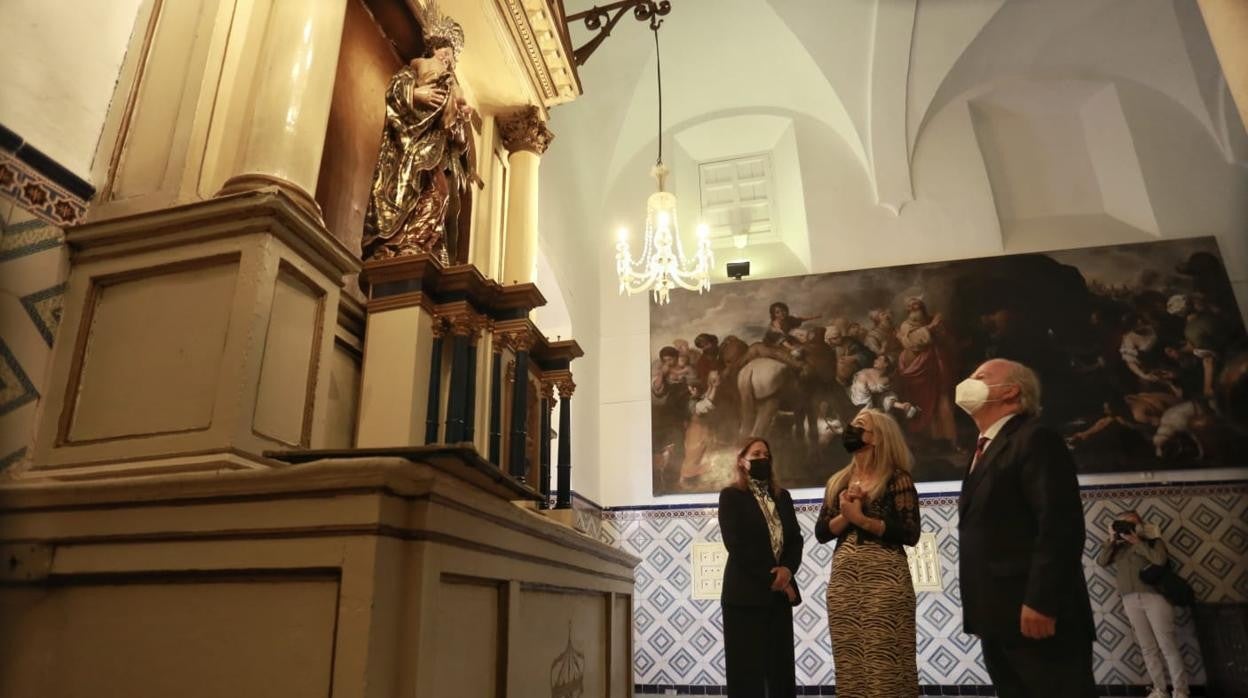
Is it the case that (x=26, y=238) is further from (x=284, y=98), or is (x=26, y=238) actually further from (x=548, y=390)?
(x=548, y=390)

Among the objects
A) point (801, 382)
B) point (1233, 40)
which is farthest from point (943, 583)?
point (1233, 40)

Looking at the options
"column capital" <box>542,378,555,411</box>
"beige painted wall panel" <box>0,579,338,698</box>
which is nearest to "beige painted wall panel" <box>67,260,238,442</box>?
"beige painted wall panel" <box>0,579,338,698</box>

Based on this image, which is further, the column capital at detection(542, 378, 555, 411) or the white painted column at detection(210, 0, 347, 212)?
the column capital at detection(542, 378, 555, 411)

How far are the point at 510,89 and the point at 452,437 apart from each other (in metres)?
Result: 2.26

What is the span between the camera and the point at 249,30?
2527 millimetres

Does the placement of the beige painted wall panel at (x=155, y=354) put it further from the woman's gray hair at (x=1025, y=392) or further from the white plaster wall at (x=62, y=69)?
the woman's gray hair at (x=1025, y=392)

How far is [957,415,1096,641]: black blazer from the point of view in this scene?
2539 millimetres

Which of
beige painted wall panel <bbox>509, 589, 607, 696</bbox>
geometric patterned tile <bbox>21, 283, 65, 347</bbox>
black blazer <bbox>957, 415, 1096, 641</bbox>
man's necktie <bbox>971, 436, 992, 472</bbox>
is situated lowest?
beige painted wall panel <bbox>509, 589, 607, 696</bbox>

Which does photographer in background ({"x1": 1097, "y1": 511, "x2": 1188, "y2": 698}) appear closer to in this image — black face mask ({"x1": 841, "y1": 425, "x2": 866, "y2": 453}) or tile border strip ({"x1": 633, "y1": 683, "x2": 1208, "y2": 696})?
tile border strip ({"x1": 633, "y1": 683, "x2": 1208, "y2": 696})

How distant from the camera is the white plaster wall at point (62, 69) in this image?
195 centimetres

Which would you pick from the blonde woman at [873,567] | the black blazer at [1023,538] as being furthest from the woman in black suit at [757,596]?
the black blazer at [1023,538]

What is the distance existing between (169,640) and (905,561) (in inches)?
111

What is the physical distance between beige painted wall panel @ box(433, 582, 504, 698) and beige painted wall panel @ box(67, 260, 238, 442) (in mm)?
863

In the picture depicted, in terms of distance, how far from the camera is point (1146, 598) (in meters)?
6.60
